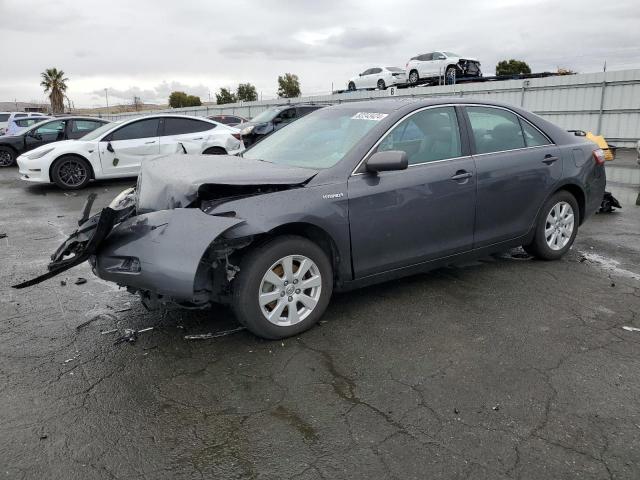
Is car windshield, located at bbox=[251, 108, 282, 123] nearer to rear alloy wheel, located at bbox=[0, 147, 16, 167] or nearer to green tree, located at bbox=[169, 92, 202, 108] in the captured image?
rear alloy wheel, located at bbox=[0, 147, 16, 167]

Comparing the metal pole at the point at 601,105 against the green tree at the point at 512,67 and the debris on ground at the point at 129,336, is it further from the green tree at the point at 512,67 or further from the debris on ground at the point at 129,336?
the green tree at the point at 512,67

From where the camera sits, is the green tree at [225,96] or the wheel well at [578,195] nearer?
the wheel well at [578,195]

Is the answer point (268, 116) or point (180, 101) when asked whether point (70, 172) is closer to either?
point (268, 116)

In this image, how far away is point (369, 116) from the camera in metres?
4.38

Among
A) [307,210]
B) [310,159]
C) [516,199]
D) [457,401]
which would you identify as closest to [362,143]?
[310,159]

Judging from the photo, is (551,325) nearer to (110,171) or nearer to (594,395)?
(594,395)

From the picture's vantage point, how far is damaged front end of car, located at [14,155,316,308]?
3.28 meters

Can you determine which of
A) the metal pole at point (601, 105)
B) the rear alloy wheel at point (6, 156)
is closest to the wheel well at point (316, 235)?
the metal pole at point (601, 105)

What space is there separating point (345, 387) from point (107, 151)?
966 cm

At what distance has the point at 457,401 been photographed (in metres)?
2.98

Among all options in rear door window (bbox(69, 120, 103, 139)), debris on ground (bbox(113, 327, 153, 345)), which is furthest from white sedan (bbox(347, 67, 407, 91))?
debris on ground (bbox(113, 327, 153, 345))

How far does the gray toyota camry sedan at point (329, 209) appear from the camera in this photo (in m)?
3.44

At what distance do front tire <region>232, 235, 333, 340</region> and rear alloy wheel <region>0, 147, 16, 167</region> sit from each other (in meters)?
15.9

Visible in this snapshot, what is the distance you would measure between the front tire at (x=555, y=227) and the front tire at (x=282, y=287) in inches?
101
